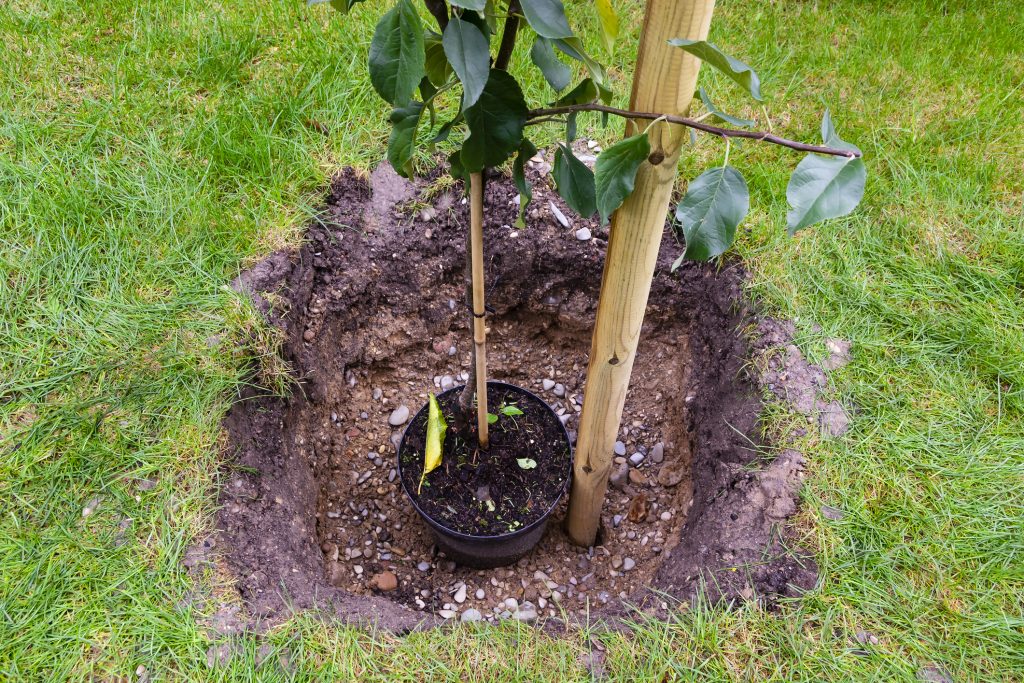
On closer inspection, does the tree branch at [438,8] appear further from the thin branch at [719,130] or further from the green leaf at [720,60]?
the green leaf at [720,60]

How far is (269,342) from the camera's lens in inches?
79.1

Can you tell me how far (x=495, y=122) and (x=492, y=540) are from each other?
3.76 ft

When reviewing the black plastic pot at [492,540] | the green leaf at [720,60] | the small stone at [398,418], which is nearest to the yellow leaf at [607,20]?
the green leaf at [720,60]

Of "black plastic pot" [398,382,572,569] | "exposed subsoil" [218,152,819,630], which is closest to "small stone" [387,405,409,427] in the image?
"exposed subsoil" [218,152,819,630]

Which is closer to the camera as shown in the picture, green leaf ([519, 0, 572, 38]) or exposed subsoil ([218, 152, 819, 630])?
green leaf ([519, 0, 572, 38])

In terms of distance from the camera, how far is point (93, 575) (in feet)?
5.33

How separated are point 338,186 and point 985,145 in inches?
97.9

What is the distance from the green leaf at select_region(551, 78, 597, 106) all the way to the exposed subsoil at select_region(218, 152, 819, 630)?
1073mm

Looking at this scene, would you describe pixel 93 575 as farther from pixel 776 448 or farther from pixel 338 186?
pixel 776 448

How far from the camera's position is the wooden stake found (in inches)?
54.8

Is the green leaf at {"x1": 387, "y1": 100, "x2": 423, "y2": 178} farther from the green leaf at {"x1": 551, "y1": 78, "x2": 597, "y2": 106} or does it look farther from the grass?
the grass

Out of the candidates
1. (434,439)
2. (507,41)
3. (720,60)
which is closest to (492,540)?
(434,439)

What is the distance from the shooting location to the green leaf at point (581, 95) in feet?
4.13

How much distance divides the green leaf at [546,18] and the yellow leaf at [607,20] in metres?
0.13
